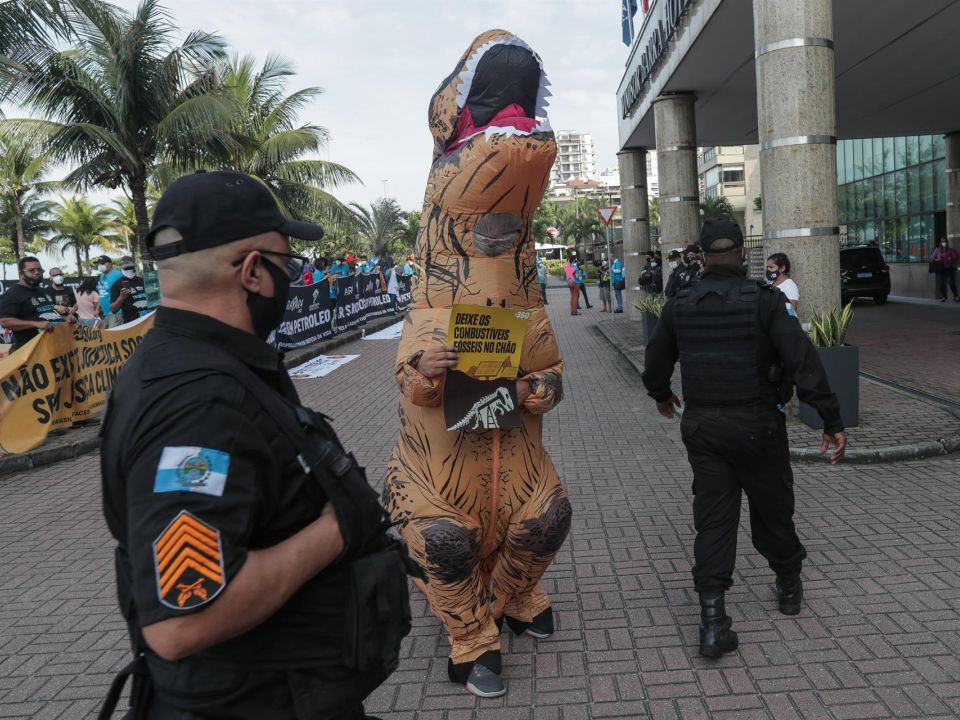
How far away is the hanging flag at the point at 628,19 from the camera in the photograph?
778 inches

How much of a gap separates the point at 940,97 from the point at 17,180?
125 feet

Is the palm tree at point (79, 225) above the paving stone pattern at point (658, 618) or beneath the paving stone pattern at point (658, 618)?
above

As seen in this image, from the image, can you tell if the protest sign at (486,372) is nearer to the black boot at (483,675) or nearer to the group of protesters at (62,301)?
the black boot at (483,675)

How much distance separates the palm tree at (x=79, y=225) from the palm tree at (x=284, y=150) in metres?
40.1

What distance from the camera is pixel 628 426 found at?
331 inches

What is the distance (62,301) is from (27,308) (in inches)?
129

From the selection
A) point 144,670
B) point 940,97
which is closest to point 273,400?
point 144,670

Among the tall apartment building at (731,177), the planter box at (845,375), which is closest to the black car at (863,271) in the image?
the planter box at (845,375)

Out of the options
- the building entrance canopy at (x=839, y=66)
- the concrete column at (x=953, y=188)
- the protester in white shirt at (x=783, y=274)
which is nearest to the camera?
the protester in white shirt at (x=783, y=274)

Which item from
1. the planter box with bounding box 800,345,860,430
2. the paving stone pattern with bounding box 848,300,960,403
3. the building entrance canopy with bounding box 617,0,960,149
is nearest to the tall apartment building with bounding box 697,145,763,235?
the building entrance canopy with bounding box 617,0,960,149

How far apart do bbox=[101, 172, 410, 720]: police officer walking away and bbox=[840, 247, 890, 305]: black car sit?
21537mm

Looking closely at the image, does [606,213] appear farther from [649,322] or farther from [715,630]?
[715,630]

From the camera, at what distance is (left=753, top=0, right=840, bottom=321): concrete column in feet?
24.2

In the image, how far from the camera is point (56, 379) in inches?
340
